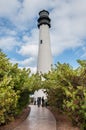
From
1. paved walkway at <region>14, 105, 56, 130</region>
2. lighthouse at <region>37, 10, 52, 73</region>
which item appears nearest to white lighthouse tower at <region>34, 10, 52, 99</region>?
lighthouse at <region>37, 10, 52, 73</region>

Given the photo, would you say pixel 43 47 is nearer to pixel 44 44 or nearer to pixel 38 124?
pixel 44 44

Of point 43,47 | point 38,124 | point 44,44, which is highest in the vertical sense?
point 44,44

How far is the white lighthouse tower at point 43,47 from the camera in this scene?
148 feet

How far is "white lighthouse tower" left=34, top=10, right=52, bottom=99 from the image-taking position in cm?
4506

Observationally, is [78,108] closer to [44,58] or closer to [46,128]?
[46,128]

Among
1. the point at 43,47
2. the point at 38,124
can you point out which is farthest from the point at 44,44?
the point at 38,124

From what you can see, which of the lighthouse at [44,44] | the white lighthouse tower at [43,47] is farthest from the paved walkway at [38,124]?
the lighthouse at [44,44]

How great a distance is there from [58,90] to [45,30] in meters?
29.4

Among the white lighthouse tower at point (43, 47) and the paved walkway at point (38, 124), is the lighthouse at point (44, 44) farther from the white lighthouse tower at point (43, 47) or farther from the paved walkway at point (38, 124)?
the paved walkway at point (38, 124)

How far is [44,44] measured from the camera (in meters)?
46.0

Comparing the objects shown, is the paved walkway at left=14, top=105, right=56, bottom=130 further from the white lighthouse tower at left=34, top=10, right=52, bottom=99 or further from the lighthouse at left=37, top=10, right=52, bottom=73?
the lighthouse at left=37, top=10, right=52, bottom=73

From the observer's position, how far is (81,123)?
12.2 m

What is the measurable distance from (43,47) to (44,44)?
0.61 meters

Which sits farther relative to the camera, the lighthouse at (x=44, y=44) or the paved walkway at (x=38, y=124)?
the lighthouse at (x=44, y=44)
